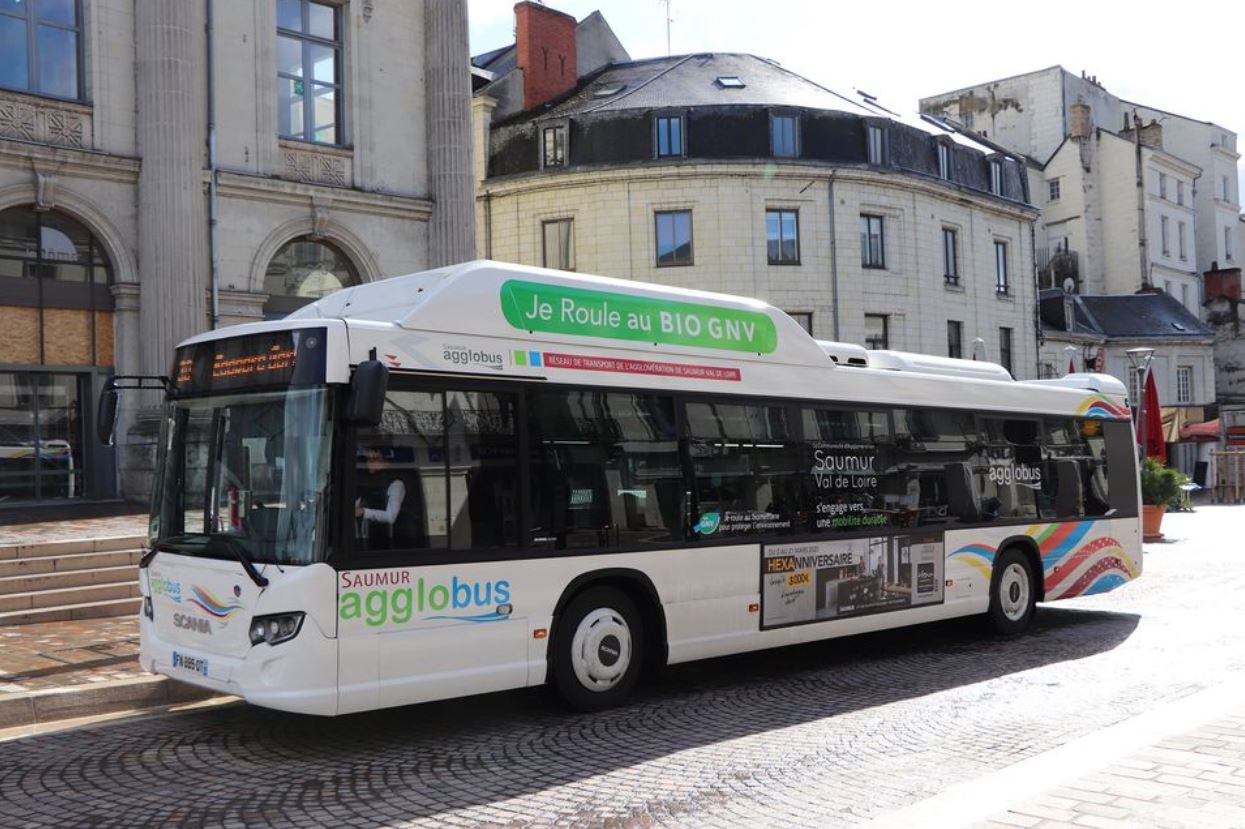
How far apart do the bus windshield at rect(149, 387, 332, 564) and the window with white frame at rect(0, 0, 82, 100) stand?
39.4 feet

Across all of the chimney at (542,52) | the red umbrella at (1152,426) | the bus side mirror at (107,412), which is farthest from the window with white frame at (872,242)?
the bus side mirror at (107,412)

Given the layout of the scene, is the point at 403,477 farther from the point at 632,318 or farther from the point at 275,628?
the point at 632,318

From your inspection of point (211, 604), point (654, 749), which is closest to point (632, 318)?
point (654, 749)

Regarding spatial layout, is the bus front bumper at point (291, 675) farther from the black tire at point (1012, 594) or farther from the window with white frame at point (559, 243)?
the window with white frame at point (559, 243)

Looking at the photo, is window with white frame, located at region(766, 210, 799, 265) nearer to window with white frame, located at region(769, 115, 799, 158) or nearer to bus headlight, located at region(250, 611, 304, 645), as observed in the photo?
window with white frame, located at region(769, 115, 799, 158)

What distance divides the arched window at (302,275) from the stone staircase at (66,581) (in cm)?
759

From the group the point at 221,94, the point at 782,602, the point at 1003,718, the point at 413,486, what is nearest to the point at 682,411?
the point at 782,602

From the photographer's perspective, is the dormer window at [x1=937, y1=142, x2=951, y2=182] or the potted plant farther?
the dormer window at [x1=937, y1=142, x2=951, y2=182]

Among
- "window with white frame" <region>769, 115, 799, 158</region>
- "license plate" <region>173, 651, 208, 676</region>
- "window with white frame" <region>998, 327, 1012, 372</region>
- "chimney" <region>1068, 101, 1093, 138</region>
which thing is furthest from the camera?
"chimney" <region>1068, 101, 1093, 138</region>

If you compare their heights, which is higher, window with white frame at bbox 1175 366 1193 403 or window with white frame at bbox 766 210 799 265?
window with white frame at bbox 766 210 799 265

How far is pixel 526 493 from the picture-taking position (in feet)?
25.4

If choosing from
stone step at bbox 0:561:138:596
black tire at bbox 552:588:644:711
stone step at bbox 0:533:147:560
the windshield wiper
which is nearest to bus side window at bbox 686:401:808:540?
black tire at bbox 552:588:644:711

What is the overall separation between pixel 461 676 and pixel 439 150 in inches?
634

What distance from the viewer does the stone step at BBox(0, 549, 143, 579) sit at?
11.8 meters
